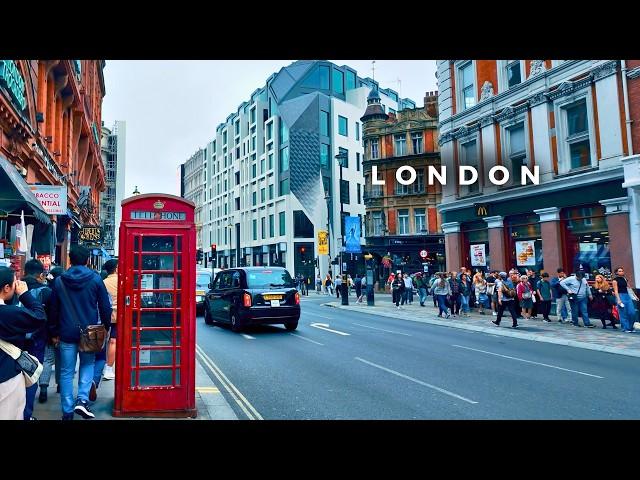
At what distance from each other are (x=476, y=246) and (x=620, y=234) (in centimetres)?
783

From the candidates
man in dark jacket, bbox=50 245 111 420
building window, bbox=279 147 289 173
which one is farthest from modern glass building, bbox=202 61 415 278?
man in dark jacket, bbox=50 245 111 420

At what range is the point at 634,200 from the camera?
16.5 meters

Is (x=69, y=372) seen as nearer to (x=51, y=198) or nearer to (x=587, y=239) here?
(x=51, y=198)

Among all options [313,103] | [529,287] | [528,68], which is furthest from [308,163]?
[529,287]

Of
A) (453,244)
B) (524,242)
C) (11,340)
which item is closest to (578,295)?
(524,242)

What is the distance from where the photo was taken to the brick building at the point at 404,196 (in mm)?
41562

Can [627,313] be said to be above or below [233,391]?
above

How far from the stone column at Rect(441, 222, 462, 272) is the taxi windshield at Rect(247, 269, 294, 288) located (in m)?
13.3

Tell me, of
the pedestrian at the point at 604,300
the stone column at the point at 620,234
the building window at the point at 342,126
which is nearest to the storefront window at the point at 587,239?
the stone column at the point at 620,234

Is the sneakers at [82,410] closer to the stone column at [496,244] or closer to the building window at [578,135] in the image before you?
the building window at [578,135]

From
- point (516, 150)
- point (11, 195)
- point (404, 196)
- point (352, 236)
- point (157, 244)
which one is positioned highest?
point (404, 196)

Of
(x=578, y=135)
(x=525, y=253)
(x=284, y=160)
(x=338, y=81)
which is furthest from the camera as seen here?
(x=338, y=81)
